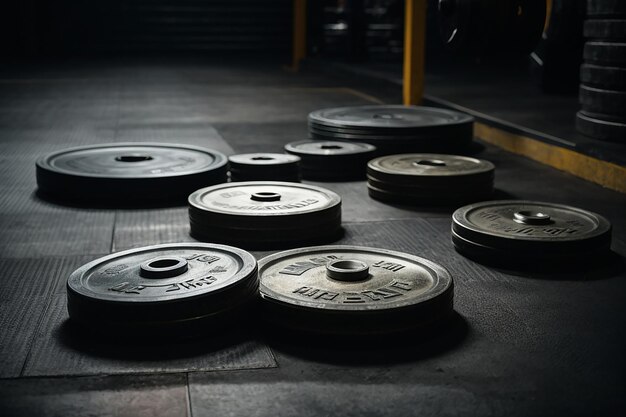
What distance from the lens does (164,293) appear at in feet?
7.13

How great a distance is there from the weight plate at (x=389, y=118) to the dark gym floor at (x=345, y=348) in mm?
A: 821

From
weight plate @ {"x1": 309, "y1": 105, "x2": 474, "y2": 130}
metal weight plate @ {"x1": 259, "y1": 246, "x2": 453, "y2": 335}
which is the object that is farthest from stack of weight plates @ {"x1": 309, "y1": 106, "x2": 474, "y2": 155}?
metal weight plate @ {"x1": 259, "y1": 246, "x2": 453, "y2": 335}

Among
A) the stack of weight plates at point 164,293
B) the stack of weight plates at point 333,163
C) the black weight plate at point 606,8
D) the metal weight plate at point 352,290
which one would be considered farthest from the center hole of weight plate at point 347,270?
the black weight plate at point 606,8

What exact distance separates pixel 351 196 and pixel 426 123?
49.5 inches

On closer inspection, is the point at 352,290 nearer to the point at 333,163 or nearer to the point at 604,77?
the point at 333,163

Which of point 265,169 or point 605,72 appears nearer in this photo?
point 265,169

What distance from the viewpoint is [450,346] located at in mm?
2121

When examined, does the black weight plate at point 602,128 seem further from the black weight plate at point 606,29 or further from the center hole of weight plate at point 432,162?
the center hole of weight plate at point 432,162

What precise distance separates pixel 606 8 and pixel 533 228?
2.00 metres

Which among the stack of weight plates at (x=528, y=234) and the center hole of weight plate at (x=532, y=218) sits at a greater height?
the center hole of weight plate at (x=532, y=218)

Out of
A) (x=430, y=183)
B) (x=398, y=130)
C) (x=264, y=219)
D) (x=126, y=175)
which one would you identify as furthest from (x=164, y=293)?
(x=398, y=130)

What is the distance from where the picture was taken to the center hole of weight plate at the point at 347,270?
92.0 inches

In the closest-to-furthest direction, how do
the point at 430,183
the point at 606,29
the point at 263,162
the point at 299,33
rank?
the point at 430,183, the point at 263,162, the point at 606,29, the point at 299,33

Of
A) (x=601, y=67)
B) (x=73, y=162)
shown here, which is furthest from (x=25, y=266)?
(x=601, y=67)
